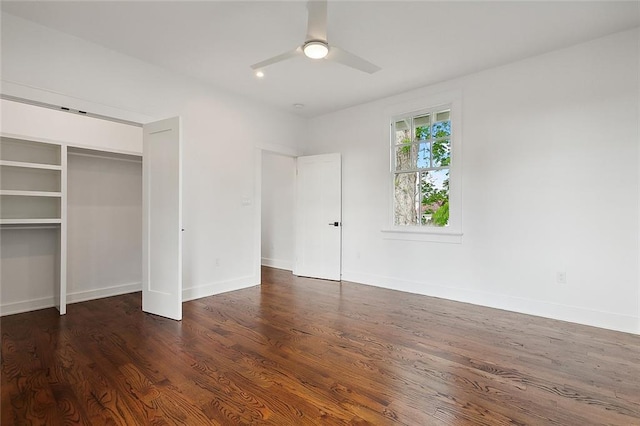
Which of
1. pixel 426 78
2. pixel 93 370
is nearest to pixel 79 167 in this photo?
pixel 93 370

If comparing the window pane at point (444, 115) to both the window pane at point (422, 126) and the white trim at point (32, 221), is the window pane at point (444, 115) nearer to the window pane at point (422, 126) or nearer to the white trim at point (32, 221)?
the window pane at point (422, 126)

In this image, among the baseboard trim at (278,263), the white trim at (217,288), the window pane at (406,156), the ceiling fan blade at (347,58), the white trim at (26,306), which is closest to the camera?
the ceiling fan blade at (347,58)

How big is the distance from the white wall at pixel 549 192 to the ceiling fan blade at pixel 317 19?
2.45 m

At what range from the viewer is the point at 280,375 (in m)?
2.28

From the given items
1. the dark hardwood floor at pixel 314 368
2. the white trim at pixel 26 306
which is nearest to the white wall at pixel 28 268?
the white trim at pixel 26 306

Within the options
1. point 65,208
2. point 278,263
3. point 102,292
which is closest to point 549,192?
point 278,263

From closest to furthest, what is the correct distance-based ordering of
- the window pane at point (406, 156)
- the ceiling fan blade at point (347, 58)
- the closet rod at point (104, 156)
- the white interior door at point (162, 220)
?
the ceiling fan blade at point (347, 58)
the white interior door at point (162, 220)
the closet rod at point (104, 156)
the window pane at point (406, 156)

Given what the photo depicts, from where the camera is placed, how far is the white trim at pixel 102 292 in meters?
4.11

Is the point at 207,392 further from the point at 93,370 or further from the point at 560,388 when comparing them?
the point at 560,388

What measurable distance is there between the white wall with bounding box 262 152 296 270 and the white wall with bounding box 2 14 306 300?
985mm

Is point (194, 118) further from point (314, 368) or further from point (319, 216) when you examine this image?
point (314, 368)

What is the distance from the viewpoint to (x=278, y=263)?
668 centimetres

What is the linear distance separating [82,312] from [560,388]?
458 centimetres

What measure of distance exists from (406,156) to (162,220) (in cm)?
343
